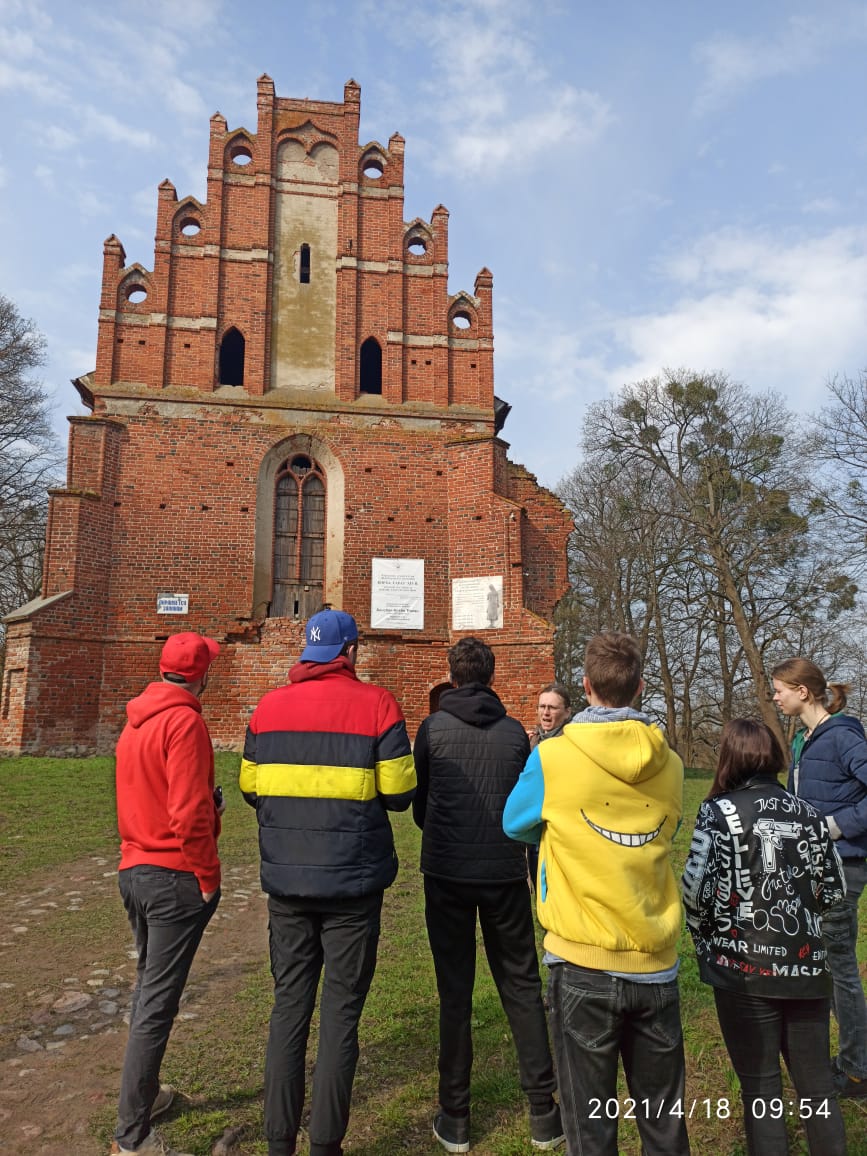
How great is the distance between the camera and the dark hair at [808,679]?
3.77 metres

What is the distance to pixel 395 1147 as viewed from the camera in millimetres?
3041

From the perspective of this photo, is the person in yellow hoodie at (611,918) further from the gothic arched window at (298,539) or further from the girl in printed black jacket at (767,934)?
the gothic arched window at (298,539)

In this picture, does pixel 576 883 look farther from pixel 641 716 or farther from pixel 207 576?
pixel 207 576

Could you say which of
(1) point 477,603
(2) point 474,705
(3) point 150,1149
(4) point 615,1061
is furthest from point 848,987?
(1) point 477,603

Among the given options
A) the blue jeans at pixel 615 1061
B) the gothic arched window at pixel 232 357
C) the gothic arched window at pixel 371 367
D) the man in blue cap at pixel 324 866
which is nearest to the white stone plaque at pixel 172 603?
the gothic arched window at pixel 232 357

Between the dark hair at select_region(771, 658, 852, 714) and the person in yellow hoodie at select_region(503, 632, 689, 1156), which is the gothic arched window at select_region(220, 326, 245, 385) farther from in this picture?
the person in yellow hoodie at select_region(503, 632, 689, 1156)

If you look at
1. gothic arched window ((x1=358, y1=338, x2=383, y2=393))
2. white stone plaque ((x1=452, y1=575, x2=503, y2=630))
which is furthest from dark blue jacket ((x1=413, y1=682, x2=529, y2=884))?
gothic arched window ((x1=358, y1=338, x2=383, y2=393))

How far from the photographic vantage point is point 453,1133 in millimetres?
3070

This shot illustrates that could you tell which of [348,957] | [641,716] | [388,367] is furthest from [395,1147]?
[388,367]

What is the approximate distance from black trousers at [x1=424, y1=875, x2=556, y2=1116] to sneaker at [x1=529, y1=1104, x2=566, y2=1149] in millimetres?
40

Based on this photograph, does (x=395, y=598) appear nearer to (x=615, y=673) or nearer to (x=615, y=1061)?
(x=615, y=673)

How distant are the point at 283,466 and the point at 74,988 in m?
13.3

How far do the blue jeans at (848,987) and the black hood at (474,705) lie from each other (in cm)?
180

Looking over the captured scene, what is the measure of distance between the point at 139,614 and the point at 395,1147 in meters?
13.7
